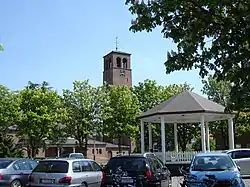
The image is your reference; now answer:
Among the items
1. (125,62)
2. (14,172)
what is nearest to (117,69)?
(125,62)

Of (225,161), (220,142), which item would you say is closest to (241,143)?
(220,142)

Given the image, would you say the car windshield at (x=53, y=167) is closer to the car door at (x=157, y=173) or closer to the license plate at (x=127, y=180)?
the license plate at (x=127, y=180)

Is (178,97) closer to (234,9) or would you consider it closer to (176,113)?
(176,113)

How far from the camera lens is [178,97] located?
103 feet

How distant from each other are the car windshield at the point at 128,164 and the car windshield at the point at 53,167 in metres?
1.88

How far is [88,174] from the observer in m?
15.9

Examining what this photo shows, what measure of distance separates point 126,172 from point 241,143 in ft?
188

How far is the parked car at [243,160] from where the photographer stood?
942 inches

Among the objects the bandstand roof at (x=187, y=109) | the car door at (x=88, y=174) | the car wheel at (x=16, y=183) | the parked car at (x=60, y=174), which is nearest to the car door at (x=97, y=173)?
the car door at (x=88, y=174)

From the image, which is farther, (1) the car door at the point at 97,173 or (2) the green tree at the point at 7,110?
(2) the green tree at the point at 7,110

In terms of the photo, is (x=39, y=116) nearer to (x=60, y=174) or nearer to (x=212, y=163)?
(x=60, y=174)

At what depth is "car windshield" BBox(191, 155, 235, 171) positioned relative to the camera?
46.2 feet

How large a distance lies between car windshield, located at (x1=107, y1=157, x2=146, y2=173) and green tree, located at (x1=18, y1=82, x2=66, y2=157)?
3532 cm

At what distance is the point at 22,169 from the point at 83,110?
32.6m
